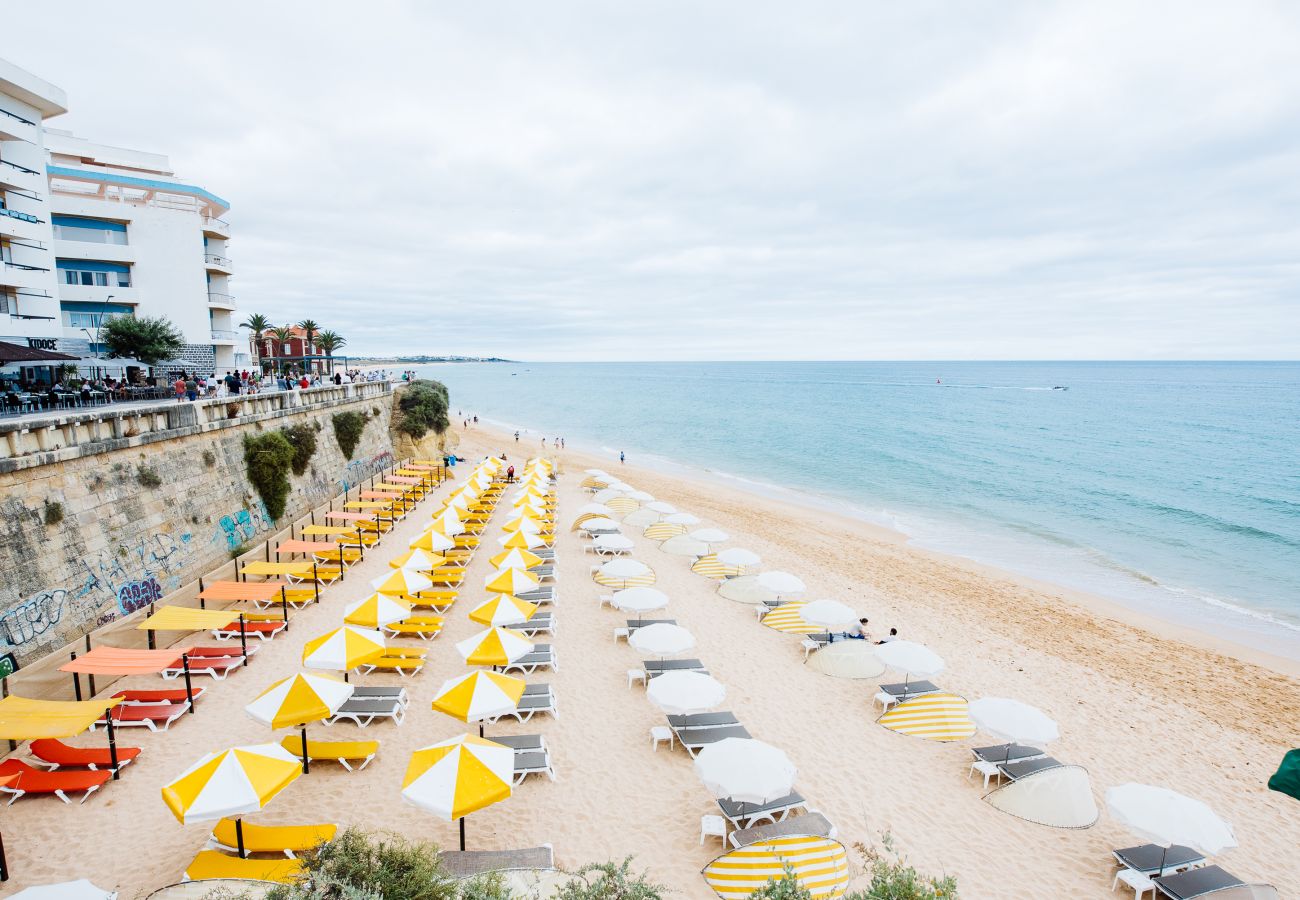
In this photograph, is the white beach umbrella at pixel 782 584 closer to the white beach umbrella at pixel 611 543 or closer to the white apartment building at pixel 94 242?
the white beach umbrella at pixel 611 543

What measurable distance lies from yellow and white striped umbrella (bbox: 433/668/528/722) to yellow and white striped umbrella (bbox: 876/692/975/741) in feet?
21.1

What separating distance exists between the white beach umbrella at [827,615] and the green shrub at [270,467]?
642 inches

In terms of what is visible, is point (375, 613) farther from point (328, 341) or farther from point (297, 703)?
point (328, 341)

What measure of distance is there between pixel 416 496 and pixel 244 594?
13.9 m

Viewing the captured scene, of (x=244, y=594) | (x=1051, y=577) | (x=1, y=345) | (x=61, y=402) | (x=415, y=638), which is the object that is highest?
(x=1, y=345)

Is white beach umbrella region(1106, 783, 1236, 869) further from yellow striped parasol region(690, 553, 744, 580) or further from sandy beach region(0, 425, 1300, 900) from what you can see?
yellow striped parasol region(690, 553, 744, 580)

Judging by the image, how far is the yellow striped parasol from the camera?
18438 millimetres

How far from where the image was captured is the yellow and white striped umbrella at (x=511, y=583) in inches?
567

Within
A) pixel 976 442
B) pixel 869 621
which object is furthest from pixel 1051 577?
pixel 976 442

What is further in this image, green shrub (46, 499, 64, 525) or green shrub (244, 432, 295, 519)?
green shrub (244, 432, 295, 519)

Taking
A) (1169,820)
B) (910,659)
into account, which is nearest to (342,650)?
(910,659)

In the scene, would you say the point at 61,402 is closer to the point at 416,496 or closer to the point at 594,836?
the point at 416,496

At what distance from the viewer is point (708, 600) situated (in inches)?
669

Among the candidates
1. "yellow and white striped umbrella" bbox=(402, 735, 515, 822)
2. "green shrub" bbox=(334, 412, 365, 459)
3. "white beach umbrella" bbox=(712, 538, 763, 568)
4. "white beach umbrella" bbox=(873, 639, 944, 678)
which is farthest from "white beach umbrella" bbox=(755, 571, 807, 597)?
"green shrub" bbox=(334, 412, 365, 459)
